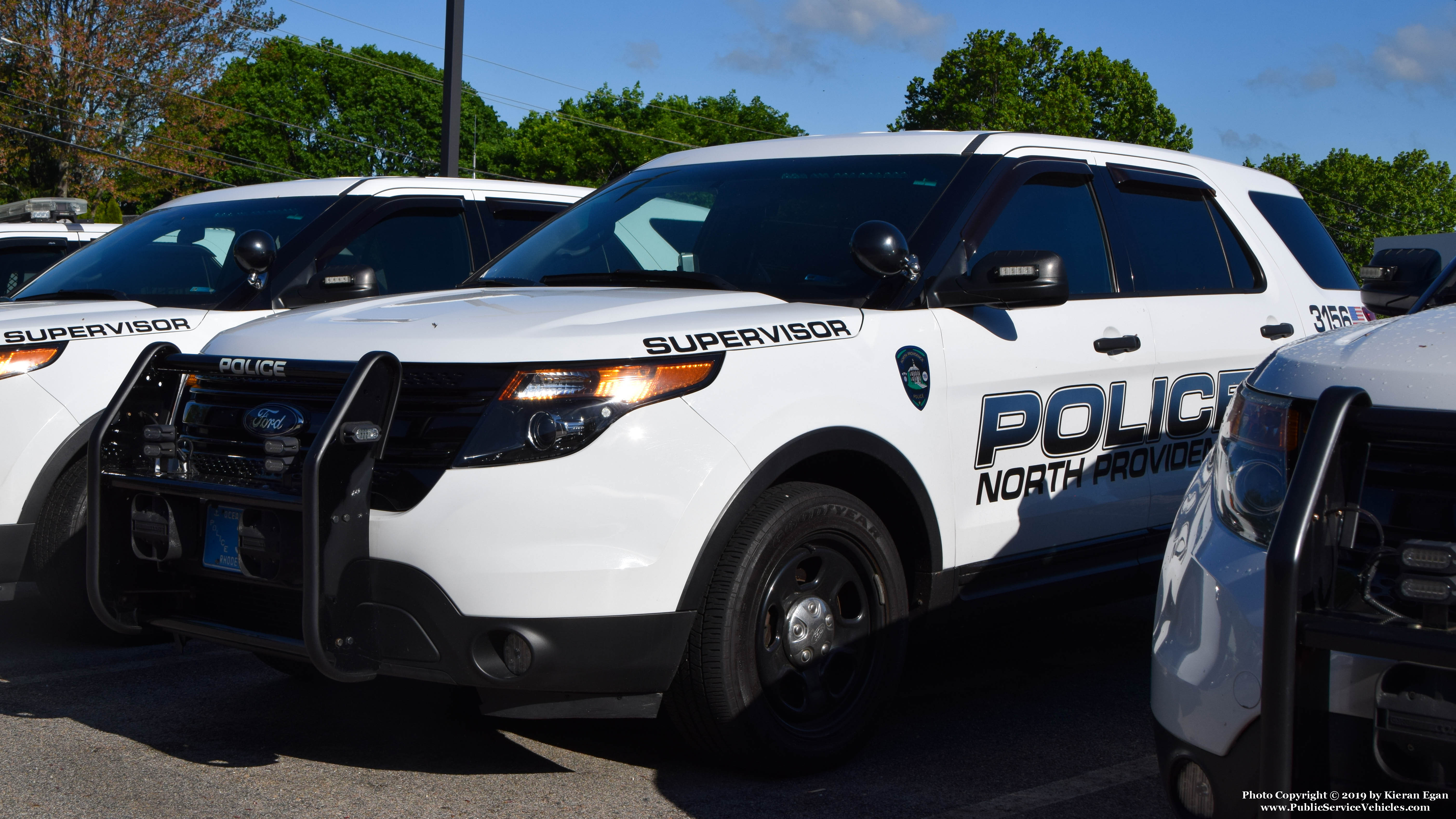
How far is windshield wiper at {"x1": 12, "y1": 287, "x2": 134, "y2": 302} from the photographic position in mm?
6102

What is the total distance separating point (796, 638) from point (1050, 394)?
1.23 m

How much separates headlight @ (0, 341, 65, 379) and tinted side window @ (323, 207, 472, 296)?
1486mm

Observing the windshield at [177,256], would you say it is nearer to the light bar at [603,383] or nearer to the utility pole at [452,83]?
the light bar at [603,383]

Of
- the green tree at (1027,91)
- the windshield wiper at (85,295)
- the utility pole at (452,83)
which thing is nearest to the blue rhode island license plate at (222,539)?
the windshield wiper at (85,295)

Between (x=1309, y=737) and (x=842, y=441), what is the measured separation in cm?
166

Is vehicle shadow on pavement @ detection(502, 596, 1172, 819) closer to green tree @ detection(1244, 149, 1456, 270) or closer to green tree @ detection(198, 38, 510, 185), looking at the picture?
A: green tree @ detection(198, 38, 510, 185)

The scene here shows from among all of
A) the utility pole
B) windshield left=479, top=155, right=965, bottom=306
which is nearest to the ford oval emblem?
windshield left=479, top=155, right=965, bottom=306

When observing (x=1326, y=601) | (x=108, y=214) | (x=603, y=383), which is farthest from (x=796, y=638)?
(x=108, y=214)

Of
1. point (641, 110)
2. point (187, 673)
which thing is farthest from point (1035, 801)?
point (641, 110)

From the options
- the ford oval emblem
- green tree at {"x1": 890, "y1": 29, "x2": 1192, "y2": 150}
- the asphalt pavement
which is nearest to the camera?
the ford oval emblem

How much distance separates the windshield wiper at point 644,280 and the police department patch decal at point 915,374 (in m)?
0.60

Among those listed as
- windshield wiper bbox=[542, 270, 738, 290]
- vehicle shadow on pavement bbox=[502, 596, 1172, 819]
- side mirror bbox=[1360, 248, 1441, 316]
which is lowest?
vehicle shadow on pavement bbox=[502, 596, 1172, 819]

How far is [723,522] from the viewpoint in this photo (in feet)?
11.4

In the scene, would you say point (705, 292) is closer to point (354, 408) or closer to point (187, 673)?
point (354, 408)
